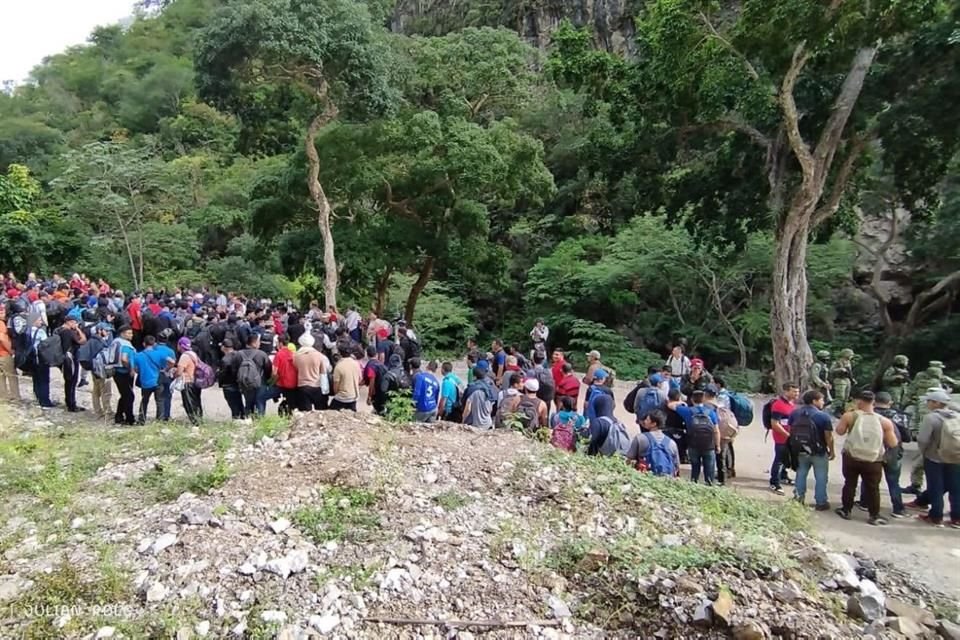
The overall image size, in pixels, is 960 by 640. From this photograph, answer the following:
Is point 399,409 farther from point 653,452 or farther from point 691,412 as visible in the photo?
point 691,412

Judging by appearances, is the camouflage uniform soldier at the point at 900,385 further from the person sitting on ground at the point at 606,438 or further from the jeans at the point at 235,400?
the jeans at the point at 235,400

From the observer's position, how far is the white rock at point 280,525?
210 inches

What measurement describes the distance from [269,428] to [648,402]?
172 inches

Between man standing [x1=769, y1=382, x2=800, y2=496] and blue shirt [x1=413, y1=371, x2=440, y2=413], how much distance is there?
160 inches

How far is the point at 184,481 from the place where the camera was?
614 cm

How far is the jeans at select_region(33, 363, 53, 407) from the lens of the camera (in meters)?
9.78

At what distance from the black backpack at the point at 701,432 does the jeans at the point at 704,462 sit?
0.07m

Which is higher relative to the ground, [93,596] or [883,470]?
[883,470]

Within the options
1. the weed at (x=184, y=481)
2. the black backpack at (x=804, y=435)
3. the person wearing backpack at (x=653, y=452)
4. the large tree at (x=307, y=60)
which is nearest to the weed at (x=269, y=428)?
the weed at (x=184, y=481)

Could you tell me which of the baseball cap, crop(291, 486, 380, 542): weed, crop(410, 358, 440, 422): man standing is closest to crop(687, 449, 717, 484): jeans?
the baseball cap

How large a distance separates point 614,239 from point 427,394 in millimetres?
15116

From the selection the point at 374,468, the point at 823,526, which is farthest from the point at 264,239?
the point at 823,526

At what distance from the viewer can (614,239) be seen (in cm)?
2217

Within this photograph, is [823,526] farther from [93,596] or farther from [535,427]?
[93,596]
